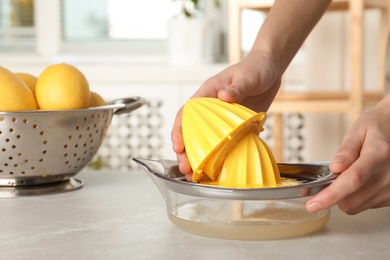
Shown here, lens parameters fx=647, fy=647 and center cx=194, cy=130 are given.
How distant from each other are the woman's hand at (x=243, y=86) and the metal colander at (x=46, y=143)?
0.18 meters

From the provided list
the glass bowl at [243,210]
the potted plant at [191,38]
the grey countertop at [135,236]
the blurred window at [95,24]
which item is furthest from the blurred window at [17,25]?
the glass bowl at [243,210]

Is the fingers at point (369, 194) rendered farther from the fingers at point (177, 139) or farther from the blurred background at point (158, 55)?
the blurred background at point (158, 55)

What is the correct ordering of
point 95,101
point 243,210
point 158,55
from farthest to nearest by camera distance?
point 158,55, point 95,101, point 243,210

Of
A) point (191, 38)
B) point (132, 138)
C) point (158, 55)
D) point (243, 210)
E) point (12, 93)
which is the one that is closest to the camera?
point (243, 210)

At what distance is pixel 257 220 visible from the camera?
2.13ft

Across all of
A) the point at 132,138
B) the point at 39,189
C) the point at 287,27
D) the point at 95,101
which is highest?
the point at 287,27

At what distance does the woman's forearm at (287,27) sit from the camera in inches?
42.4

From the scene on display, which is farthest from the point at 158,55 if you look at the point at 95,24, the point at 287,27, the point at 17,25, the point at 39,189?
the point at 39,189

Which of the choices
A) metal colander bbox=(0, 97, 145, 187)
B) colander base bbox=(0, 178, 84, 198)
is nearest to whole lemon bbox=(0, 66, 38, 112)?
metal colander bbox=(0, 97, 145, 187)

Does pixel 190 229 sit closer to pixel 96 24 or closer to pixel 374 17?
pixel 374 17

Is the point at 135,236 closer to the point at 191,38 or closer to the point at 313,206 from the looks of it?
the point at 313,206

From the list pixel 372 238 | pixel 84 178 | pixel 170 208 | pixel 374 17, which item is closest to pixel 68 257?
pixel 170 208

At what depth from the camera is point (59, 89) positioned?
945mm

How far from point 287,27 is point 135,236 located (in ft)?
1.85
